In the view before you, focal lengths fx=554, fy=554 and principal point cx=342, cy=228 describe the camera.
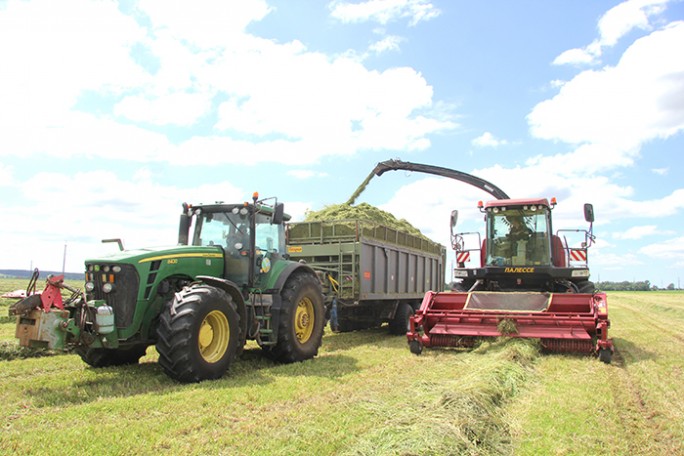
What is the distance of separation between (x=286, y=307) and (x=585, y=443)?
15.0 feet

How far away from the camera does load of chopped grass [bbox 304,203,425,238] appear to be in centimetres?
1280

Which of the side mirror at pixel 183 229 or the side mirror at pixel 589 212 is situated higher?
the side mirror at pixel 589 212

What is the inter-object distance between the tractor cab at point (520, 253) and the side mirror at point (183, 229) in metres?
A: 5.78

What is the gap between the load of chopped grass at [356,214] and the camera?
42.0ft

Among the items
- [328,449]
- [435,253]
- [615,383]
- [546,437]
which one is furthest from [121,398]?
[435,253]

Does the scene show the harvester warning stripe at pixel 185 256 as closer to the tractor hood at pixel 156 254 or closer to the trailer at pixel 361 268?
the tractor hood at pixel 156 254

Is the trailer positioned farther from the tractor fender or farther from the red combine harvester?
the tractor fender

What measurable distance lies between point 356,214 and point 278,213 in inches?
190

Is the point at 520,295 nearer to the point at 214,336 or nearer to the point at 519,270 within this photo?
the point at 519,270

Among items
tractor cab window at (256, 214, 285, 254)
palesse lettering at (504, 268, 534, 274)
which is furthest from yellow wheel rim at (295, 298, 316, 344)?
palesse lettering at (504, 268, 534, 274)

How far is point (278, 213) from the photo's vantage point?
8.16m

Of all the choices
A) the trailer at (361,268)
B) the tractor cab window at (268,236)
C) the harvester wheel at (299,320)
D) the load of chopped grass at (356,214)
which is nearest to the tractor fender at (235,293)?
the harvester wheel at (299,320)

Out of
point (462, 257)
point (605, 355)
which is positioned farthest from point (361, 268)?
point (605, 355)

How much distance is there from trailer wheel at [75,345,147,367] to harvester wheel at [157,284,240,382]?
1.25 m
